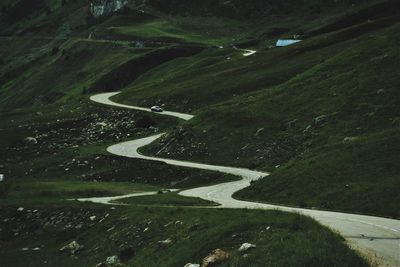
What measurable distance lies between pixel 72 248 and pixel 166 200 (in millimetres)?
9124

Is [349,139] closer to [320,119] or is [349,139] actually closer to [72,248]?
[320,119]

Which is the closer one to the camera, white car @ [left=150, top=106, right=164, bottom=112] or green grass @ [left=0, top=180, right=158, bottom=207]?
green grass @ [left=0, top=180, right=158, bottom=207]

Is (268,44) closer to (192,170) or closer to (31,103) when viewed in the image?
(31,103)

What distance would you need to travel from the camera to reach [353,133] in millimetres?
53562

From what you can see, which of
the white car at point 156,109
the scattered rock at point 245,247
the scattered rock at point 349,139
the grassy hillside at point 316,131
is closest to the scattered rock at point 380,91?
the grassy hillside at point 316,131

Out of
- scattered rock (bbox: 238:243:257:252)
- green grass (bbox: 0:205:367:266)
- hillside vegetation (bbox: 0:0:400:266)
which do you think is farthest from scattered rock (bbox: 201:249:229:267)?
hillside vegetation (bbox: 0:0:400:266)

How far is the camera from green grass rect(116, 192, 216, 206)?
43891mm

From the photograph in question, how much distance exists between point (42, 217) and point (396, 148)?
89.0 feet

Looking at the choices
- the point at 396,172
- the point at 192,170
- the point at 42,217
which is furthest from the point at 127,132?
the point at 396,172

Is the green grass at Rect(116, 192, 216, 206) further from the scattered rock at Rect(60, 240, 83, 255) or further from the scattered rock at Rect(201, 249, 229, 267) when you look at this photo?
the scattered rock at Rect(201, 249, 229, 267)

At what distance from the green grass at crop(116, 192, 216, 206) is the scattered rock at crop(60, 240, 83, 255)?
7285mm

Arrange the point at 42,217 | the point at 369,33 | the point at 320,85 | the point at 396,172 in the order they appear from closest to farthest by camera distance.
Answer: the point at 396,172 → the point at 42,217 → the point at 320,85 → the point at 369,33

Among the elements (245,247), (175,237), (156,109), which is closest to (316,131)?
(175,237)

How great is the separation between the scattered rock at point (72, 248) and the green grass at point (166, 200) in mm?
7285
